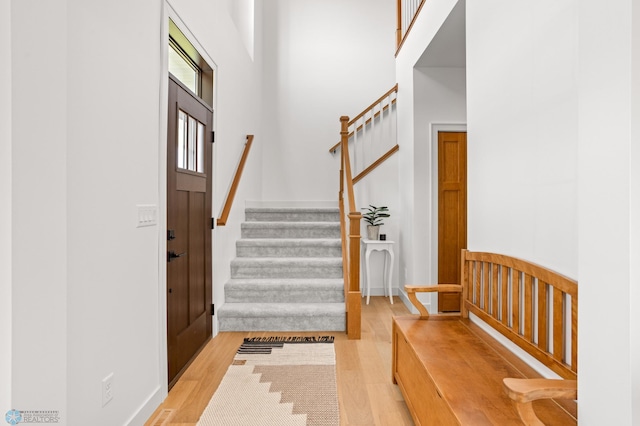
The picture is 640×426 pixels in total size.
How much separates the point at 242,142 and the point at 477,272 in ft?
10.2

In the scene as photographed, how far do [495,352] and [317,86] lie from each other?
484cm

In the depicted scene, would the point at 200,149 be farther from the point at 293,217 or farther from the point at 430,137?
the point at 430,137

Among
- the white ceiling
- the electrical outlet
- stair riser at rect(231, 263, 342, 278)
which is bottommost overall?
the electrical outlet

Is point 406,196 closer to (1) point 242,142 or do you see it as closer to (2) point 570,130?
(1) point 242,142

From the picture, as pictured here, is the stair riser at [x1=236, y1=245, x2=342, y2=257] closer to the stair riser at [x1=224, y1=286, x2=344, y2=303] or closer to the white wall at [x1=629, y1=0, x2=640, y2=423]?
the stair riser at [x1=224, y1=286, x2=344, y2=303]

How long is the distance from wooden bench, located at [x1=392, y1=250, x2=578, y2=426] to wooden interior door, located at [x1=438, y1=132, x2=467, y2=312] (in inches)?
69.9

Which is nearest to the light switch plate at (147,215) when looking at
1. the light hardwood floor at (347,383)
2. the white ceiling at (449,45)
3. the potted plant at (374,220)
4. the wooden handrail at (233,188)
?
the light hardwood floor at (347,383)

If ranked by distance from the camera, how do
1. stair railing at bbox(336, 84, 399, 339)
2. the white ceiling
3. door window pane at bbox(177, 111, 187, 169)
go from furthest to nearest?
1. stair railing at bbox(336, 84, 399, 339)
2. the white ceiling
3. door window pane at bbox(177, 111, 187, 169)

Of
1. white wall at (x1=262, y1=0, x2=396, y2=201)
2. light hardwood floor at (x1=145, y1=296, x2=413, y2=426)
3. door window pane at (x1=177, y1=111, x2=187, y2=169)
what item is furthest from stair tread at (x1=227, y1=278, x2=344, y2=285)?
white wall at (x1=262, y1=0, x2=396, y2=201)

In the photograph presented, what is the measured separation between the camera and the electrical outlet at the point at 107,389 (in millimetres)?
1767

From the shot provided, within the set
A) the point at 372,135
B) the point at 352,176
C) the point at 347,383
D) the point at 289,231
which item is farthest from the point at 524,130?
the point at 372,135

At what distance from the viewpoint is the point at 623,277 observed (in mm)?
980

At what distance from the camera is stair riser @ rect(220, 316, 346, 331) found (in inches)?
141

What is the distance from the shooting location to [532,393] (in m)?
1.18
